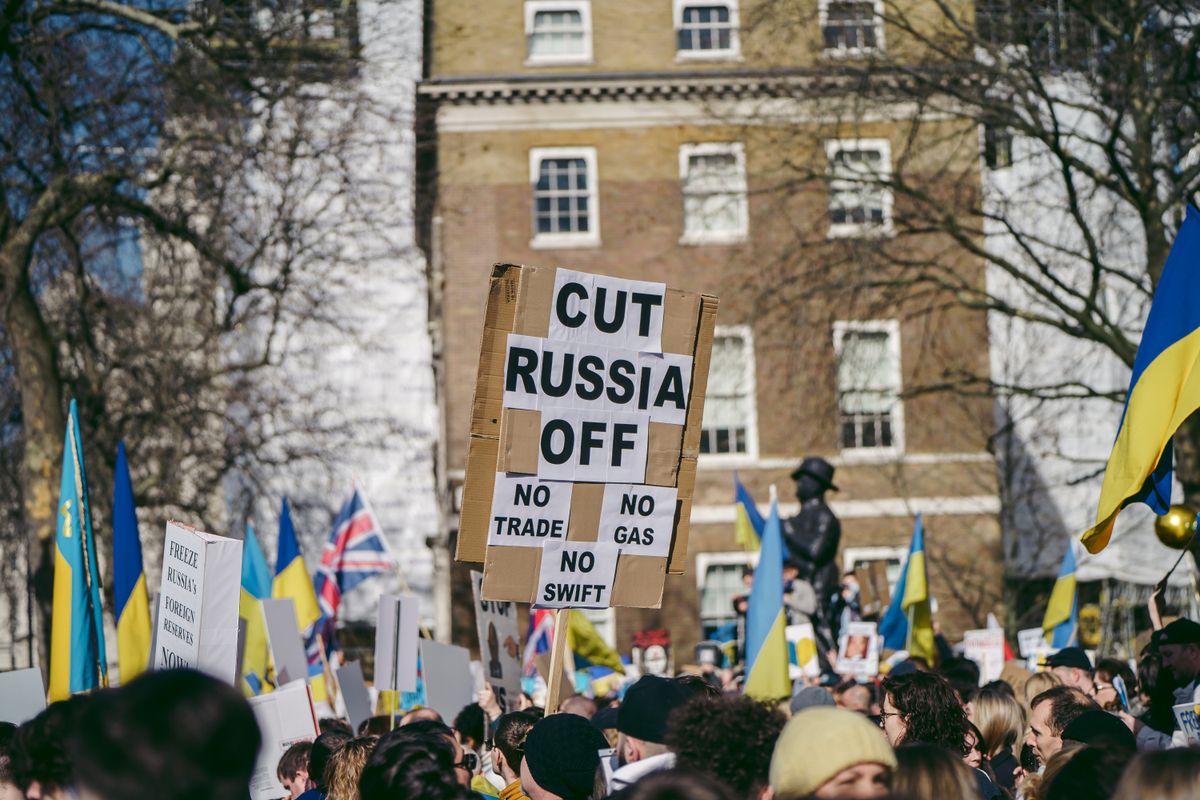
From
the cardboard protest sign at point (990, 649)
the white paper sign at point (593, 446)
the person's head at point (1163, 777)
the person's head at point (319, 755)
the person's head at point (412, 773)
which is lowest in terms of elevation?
the cardboard protest sign at point (990, 649)

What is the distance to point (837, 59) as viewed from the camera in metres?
18.1

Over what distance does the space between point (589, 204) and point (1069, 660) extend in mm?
23352

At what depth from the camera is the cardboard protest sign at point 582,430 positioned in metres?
7.37

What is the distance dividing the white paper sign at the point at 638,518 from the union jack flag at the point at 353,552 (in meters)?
9.58

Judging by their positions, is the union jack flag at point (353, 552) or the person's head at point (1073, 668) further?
the union jack flag at point (353, 552)

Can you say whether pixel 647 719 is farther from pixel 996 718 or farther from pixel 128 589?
pixel 128 589

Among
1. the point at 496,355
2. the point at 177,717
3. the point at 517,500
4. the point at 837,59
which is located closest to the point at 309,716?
the point at 517,500

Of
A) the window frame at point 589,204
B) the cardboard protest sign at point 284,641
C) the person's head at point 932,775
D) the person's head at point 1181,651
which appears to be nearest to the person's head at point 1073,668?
the person's head at point 1181,651

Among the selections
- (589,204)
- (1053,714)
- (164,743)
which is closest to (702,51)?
(589,204)

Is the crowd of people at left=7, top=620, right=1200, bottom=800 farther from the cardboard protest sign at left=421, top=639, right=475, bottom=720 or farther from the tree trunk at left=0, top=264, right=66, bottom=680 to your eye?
the tree trunk at left=0, top=264, right=66, bottom=680

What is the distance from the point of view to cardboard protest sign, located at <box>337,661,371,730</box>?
33.7 feet

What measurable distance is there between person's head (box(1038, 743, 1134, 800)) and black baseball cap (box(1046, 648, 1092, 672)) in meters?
4.19

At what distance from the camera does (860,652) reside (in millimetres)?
13125

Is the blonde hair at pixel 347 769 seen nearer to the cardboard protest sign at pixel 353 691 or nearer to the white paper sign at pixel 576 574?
the white paper sign at pixel 576 574
